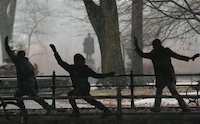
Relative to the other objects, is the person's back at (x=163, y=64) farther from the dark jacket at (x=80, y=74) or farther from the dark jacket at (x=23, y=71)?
the dark jacket at (x=23, y=71)

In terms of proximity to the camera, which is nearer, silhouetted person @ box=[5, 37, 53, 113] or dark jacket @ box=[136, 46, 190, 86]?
dark jacket @ box=[136, 46, 190, 86]

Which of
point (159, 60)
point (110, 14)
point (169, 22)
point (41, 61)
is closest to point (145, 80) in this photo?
point (169, 22)

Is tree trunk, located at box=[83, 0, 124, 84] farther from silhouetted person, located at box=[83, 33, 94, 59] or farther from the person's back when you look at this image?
silhouetted person, located at box=[83, 33, 94, 59]

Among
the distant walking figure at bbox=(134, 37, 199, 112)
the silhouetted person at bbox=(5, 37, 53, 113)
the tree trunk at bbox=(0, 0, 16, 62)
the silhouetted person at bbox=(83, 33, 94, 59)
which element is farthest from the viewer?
the silhouetted person at bbox=(83, 33, 94, 59)

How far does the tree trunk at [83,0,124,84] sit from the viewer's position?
21.8 metres

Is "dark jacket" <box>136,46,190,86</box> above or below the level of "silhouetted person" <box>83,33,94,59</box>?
below

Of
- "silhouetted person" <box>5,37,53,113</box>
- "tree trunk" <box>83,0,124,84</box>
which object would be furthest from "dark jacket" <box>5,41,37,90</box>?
"tree trunk" <box>83,0,124,84</box>

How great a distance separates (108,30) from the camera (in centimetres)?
2192

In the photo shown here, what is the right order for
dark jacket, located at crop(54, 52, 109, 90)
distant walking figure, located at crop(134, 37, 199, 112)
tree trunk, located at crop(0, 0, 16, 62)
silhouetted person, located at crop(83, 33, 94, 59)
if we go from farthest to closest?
silhouetted person, located at crop(83, 33, 94, 59)
tree trunk, located at crop(0, 0, 16, 62)
distant walking figure, located at crop(134, 37, 199, 112)
dark jacket, located at crop(54, 52, 109, 90)

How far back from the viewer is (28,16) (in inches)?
2205

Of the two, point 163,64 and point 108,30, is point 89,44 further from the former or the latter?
point 163,64

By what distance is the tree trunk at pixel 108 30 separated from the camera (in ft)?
71.4

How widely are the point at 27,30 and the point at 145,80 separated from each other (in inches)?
1376

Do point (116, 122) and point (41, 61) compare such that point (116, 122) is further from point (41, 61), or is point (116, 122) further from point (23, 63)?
point (41, 61)
